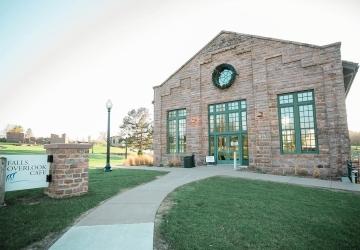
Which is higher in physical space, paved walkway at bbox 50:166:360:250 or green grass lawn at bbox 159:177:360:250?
paved walkway at bbox 50:166:360:250

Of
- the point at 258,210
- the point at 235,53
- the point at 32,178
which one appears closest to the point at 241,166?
the point at 235,53

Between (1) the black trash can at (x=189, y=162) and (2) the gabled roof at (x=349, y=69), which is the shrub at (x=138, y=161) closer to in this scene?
(1) the black trash can at (x=189, y=162)

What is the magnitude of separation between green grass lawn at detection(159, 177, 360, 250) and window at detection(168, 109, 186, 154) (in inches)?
399

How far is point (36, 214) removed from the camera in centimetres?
444

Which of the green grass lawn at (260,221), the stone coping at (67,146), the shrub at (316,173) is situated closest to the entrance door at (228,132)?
the shrub at (316,173)

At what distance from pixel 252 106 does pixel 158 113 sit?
7575mm

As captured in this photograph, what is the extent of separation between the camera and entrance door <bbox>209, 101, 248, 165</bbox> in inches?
563

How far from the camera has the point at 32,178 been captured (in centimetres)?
583

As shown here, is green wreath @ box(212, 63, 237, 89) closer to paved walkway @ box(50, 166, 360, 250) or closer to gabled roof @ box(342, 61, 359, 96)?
gabled roof @ box(342, 61, 359, 96)

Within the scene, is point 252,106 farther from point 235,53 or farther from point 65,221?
point 65,221

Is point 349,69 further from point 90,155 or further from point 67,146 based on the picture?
Result: point 90,155

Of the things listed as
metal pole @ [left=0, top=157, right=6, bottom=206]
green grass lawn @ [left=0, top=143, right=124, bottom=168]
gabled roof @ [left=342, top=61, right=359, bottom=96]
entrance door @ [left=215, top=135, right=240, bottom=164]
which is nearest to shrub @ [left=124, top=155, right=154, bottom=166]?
green grass lawn @ [left=0, top=143, right=124, bottom=168]

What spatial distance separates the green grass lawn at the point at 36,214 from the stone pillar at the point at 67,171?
29 cm

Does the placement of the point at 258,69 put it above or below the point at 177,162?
above
